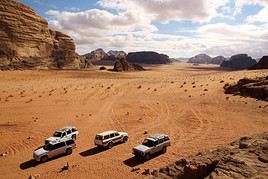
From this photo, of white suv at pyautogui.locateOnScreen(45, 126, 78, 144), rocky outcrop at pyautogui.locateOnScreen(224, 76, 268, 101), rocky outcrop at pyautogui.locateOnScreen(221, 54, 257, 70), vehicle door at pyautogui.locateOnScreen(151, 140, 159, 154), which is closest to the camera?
vehicle door at pyautogui.locateOnScreen(151, 140, 159, 154)

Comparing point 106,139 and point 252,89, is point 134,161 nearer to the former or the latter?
point 106,139

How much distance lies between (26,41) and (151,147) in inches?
2452

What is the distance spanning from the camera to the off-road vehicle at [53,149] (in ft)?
52.1

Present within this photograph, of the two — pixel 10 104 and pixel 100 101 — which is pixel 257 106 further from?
pixel 10 104

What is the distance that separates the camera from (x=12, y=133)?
2131cm

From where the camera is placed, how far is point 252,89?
31.5 meters

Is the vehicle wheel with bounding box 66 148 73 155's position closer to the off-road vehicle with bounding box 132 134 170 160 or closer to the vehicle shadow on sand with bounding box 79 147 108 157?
the vehicle shadow on sand with bounding box 79 147 108 157

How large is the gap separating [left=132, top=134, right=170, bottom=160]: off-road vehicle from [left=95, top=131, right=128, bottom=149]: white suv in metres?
2.49

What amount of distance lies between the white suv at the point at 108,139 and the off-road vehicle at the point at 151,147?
8.16ft

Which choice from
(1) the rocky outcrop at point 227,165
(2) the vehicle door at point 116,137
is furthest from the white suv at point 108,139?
(1) the rocky outcrop at point 227,165

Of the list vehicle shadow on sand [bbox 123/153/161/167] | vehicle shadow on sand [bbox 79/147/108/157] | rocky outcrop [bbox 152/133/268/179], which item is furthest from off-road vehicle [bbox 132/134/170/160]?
rocky outcrop [bbox 152/133/268/179]

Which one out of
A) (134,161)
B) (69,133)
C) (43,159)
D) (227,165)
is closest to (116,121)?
(69,133)

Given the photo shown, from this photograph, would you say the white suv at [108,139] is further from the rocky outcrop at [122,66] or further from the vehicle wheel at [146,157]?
the rocky outcrop at [122,66]

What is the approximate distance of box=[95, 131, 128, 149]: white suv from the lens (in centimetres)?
1748
